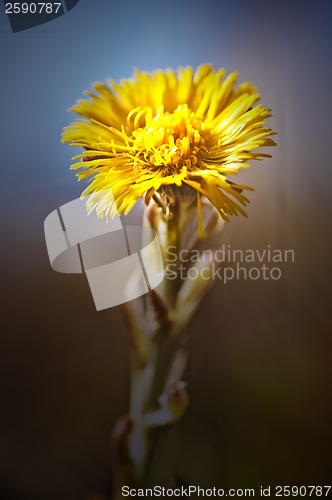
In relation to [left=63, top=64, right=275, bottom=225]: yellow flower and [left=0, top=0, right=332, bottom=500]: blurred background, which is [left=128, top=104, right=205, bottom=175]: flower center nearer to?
[left=63, top=64, right=275, bottom=225]: yellow flower

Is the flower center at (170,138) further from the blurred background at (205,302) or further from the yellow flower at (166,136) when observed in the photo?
the blurred background at (205,302)

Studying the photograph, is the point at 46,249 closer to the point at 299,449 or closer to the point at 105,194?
the point at 105,194

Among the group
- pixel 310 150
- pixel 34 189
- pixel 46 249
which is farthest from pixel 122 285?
pixel 310 150

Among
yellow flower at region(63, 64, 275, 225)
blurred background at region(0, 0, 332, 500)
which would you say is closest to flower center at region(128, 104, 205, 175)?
yellow flower at region(63, 64, 275, 225)

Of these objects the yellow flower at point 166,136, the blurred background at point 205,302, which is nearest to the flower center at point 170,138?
the yellow flower at point 166,136
